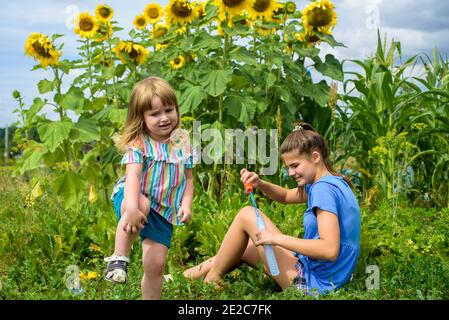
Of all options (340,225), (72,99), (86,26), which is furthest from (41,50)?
(340,225)

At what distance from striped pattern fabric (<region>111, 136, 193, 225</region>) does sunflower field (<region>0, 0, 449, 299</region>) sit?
2.62ft

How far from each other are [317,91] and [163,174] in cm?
243

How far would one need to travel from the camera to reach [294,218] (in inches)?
156

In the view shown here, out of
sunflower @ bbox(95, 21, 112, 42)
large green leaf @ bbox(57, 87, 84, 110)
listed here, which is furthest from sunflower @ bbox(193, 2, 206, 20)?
large green leaf @ bbox(57, 87, 84, 110)

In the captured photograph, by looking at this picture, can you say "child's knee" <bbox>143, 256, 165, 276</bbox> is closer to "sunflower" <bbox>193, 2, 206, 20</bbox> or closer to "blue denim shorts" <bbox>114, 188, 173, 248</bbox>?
"blue denim shorts" <bbox>114, 188, 173, 248</bbox>

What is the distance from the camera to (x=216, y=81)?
4.60 m

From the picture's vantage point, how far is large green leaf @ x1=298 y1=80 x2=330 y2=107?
4.98 m

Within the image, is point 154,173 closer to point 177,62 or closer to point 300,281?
point 300,281

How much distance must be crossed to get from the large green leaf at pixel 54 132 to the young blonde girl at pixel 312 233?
1865mm

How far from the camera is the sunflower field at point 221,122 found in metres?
3.98

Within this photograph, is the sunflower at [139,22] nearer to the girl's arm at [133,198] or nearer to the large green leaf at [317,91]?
the large green leaf at [317,91]

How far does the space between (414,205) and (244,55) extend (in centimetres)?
206

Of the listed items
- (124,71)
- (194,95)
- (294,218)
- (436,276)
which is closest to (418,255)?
(436,276)

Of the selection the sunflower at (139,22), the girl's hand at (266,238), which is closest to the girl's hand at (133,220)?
the girl's hand at (266,238)
